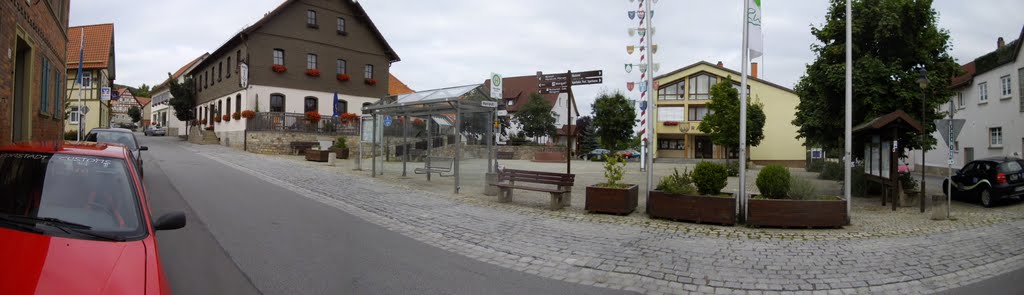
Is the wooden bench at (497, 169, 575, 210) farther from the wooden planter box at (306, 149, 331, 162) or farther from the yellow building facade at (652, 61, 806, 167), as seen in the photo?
the yellow building facade at (652, 61, 806, 167)

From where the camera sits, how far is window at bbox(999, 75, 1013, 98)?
22941mm

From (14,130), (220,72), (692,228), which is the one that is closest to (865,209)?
(692,228)

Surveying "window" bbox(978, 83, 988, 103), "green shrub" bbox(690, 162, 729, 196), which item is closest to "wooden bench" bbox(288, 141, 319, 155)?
"green shrub" bbox(690, 162, 729, 196)

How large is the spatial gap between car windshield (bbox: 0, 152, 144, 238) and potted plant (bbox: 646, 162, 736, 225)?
7.66 meters

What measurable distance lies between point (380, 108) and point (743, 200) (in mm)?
10977

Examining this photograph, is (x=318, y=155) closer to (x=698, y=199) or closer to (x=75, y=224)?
(x=698, y=199)

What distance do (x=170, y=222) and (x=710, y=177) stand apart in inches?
308

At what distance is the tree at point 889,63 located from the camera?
42.0 ft

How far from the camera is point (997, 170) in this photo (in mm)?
12469

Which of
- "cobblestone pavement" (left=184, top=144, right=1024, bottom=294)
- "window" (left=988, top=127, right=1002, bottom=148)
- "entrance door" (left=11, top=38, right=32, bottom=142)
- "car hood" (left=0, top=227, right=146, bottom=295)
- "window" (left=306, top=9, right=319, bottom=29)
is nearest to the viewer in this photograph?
"car hood" (left=0, top=227, right=146, bottom=295)

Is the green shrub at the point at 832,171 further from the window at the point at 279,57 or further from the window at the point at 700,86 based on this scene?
the window at the point at 279,57

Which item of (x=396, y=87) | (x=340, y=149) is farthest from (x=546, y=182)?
(x=396, y=87)

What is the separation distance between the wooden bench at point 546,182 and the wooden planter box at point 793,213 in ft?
11.3

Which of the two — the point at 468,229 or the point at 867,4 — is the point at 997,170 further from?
the point at 468,229
